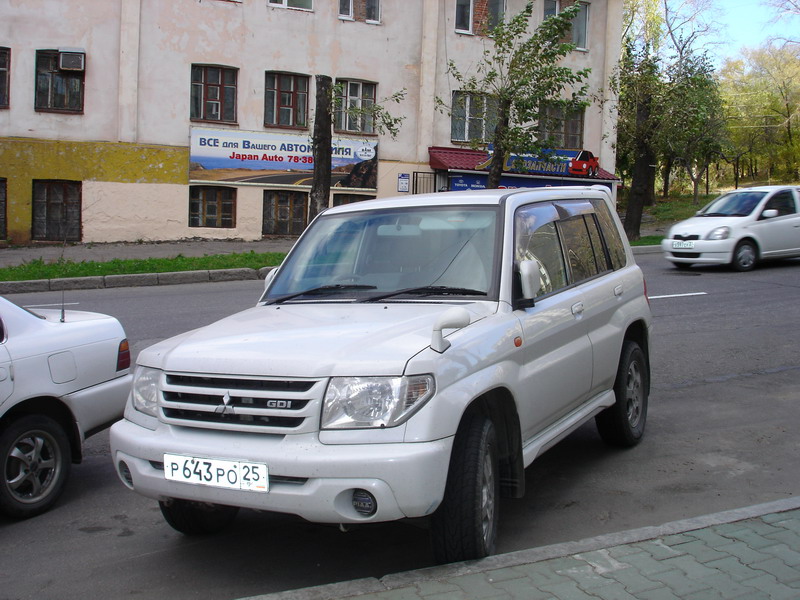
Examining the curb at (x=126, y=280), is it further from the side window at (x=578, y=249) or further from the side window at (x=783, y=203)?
the side window at (x=578, y=249)

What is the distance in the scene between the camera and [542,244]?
16.8 feet

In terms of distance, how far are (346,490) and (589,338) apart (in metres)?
2.36

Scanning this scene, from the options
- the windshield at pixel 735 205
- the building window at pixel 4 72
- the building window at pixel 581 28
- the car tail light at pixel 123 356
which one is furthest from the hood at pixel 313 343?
the building window at pixel 581 28

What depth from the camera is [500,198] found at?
16.3 ft

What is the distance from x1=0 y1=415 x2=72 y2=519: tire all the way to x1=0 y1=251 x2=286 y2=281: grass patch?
10.8 meters

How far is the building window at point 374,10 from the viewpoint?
27516mm

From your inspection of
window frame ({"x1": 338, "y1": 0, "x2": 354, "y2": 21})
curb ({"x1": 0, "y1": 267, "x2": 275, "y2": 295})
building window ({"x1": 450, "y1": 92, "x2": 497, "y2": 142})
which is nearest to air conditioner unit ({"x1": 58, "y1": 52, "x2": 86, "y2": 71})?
window frame ({"x1": 338, "y1": 0, "x2": 354, "y2": 21})

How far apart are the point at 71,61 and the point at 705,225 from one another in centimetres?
1716

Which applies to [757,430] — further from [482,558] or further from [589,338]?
[482,558]

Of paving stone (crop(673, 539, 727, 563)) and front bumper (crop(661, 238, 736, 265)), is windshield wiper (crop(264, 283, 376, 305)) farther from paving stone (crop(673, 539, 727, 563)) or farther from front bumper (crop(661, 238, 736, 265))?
front bumper (crop(661, 238, 736, 265))

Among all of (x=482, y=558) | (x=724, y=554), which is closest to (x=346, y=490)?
(x=482, y=558)

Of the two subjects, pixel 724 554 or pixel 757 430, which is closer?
pixel 724 554

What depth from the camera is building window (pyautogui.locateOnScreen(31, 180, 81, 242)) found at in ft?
77.7

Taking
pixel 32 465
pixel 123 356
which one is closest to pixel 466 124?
pixel 123 356
